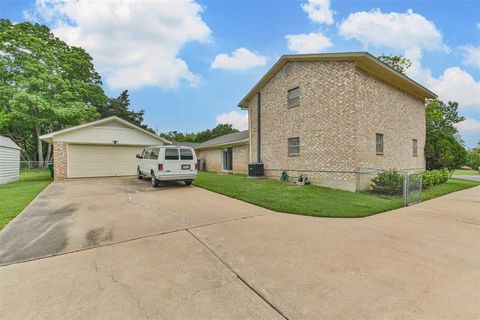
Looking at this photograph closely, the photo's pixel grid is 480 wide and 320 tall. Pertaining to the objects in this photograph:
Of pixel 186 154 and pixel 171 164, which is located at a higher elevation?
pixel 186 154

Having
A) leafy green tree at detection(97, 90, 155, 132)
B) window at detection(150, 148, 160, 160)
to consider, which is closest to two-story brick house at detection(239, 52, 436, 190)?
window at detection(150, 148, 160, 160)

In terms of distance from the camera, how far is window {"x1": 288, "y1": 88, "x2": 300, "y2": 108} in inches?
441

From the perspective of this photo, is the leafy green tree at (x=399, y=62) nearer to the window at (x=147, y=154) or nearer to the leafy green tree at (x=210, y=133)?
the window at (x=147, y=154)

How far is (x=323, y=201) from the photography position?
6.81 metres

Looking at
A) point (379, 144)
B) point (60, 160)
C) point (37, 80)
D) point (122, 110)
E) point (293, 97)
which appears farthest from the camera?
point (122, 110)

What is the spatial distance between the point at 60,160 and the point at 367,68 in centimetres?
1750

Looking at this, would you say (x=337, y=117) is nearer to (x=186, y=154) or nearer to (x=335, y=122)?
(x=335, y=122)

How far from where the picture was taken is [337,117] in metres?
9.44

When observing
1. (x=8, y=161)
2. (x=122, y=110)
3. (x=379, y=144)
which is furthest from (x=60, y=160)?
(x=122, y=110)

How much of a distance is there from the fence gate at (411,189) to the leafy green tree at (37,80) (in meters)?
25.0

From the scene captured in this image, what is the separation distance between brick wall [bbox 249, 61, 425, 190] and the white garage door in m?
9.63

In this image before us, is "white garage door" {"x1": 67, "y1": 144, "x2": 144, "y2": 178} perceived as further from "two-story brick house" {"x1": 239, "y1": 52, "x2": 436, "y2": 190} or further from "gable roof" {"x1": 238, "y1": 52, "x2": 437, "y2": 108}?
"gable roof" {"x1": 238, "y1": 52, "x2": 437, "y2": 108}

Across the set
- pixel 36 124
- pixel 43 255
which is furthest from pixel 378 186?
pixel 36 124

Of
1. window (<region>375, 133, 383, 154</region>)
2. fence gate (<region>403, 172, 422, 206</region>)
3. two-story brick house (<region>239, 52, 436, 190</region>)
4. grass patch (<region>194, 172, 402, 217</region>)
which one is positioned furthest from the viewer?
window (<region>375, 133, 383, 154</region>)
